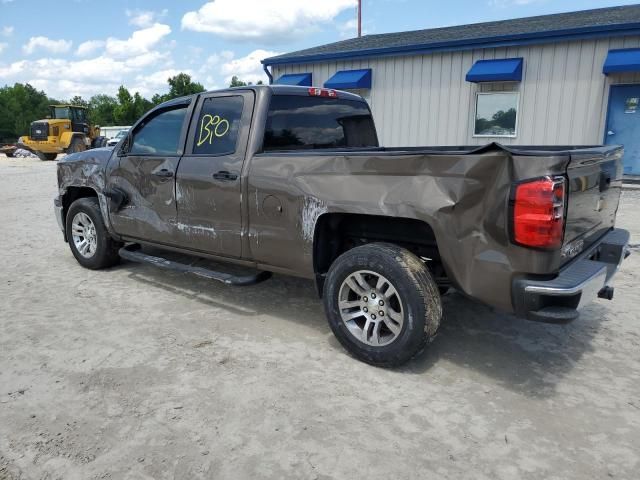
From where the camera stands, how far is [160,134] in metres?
4.91

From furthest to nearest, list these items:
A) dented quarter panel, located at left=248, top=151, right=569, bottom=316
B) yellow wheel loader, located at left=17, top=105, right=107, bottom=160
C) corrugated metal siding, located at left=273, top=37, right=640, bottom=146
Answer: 1. yellow wheel loader, located at left=17, top=105, right=107, bottom=160
2. corrugated metal siding, located at left=273, top=37, right=640, bottom=146
3. dented quarter panel, located at left=248, top=151, right=569, bottom=316

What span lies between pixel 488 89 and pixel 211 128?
10.6 m

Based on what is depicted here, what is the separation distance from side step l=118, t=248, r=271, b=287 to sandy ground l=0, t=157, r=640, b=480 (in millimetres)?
317

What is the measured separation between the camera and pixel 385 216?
11.0 ft

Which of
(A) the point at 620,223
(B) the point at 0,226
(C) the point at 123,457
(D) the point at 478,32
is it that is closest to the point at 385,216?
(C) the point at 123,457

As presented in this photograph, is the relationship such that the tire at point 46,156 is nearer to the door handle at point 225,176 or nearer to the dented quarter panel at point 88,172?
the dented quarter panel at point 88,172

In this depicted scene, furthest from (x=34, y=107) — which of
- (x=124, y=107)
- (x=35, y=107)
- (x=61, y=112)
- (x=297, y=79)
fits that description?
(x=297, y=79)

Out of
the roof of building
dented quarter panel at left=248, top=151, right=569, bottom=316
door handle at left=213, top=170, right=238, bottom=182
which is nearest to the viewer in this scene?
dented quarter panel at left=248, top=151, right=569, bottom=316

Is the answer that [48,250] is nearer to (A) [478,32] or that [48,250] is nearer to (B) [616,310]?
(B) [616,310]

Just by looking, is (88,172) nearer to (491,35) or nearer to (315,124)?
(315,124)

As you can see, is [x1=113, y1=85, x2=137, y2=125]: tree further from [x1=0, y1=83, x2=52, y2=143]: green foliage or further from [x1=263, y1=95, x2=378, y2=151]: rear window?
[x1=263, y1=95, x2=378, y2=151]: rear window

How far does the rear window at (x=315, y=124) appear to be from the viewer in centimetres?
421

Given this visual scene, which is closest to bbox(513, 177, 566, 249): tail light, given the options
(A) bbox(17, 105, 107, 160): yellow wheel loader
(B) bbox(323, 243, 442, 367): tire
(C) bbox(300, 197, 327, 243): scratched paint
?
(B) bbox(323, 243, 442, 367): tire

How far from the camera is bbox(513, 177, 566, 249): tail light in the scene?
8.77 feet
